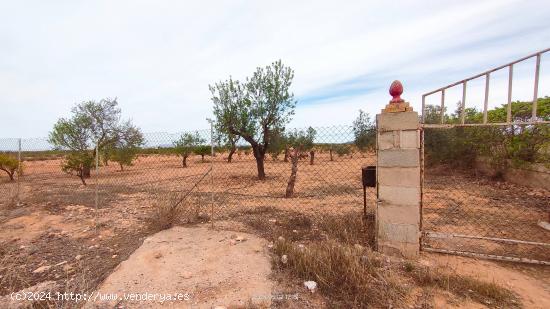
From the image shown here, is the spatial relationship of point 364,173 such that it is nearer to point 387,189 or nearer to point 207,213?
point 387,189

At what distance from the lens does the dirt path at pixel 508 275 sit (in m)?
2.97

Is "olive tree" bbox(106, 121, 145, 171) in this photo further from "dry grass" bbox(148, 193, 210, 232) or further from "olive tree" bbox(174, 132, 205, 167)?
"dry grass" bbox(148, 193, 210, 232)

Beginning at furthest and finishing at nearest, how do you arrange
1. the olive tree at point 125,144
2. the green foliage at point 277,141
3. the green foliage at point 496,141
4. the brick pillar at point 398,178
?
the olive tree at point 125,144 → the green foliage at point 277,141 → the green foliage at point 496,141 → the brick pillar at point 398,178

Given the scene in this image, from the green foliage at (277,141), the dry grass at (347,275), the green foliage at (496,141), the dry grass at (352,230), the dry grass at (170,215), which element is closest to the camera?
the dry grass at (347,275)

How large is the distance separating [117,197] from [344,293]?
27.6 feet

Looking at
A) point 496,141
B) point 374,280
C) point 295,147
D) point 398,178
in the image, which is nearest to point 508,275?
point 398,178

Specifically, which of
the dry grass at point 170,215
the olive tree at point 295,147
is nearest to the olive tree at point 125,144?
the olive tree at point 295,147

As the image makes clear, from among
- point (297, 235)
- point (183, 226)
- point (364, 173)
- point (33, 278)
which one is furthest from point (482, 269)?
point (33, 278)

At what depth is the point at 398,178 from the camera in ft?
12.0

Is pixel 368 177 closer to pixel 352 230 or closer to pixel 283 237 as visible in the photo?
pixel 352 230

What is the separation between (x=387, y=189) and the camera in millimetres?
3717

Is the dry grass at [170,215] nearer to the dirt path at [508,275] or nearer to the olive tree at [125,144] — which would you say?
the dirt path at [508,275]

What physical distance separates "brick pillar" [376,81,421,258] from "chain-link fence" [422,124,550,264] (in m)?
0.34

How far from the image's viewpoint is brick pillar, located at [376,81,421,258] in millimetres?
3586
